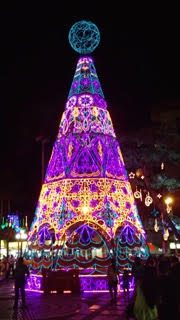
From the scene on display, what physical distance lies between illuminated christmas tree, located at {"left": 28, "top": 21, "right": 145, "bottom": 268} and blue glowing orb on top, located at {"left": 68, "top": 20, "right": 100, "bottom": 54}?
0.05m

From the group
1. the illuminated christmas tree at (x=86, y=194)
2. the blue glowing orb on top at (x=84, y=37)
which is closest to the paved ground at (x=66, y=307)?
the illuminated christmas tree at (x=86, y=194)

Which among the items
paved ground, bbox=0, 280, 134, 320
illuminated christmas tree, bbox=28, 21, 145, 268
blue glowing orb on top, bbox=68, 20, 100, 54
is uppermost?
blue glowing orb on top, bbox=68, 20, 100, 54

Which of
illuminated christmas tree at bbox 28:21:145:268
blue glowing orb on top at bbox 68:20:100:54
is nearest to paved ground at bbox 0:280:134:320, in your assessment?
illuminated christmas tree at bbox 28:21:145:268

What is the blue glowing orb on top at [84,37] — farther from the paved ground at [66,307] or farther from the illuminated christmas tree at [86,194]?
the paved ground at [66,307]

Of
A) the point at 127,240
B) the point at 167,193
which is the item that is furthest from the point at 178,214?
the point at 127,240

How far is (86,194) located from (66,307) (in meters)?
6.38

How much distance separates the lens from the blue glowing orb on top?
2217 cm

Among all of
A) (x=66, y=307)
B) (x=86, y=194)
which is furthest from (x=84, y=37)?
(x=66, y=307)

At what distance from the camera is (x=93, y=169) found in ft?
68.8

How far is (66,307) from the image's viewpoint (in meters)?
14.9

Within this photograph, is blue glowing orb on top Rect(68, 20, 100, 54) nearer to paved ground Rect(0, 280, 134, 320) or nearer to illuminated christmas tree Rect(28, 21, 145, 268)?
illuminated christmas tree Rect(28, 21, 145, 268)

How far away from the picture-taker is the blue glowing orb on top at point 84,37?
22.2 m

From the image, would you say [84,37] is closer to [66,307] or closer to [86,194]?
[86,194]

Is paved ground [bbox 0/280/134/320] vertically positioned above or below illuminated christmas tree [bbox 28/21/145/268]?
below
